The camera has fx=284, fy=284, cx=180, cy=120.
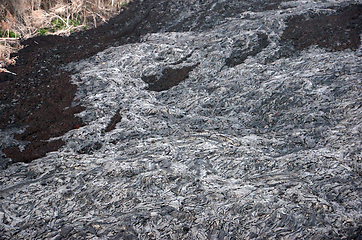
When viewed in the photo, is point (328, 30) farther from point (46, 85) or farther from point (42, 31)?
point (42, 31)

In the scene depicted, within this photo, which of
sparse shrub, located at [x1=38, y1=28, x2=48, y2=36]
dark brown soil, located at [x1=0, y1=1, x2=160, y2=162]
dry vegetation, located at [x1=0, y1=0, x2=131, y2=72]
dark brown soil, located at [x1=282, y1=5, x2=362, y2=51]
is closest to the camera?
dark brown soil, located at [x1=0, y1=1, x2=160, y2=162]

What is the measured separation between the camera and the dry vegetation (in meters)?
6.17

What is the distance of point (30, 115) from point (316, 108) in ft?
15.0

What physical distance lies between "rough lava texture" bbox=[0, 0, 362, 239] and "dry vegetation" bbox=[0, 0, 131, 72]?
0.48 metres

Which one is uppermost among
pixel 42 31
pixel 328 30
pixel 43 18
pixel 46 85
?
pixel 43 18

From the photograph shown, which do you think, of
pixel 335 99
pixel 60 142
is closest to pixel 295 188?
pixel 335 99

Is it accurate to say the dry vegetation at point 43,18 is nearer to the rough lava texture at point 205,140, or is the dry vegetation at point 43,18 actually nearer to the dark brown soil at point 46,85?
the dark brown soil at point 46,85

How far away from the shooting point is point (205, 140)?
13.4 feet

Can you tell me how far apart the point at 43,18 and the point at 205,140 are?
5203 millimetres

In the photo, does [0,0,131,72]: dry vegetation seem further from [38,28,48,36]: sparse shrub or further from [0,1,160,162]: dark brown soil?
[0,1,160,162]: dark brown soil

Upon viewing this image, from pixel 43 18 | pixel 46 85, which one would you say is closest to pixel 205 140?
pixel 46 85

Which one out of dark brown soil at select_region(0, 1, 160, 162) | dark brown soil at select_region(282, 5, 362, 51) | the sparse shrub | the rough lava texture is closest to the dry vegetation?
the sparse shrub

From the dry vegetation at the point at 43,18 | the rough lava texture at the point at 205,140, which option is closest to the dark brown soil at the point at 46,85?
the rough lava texture at the point at 205,140

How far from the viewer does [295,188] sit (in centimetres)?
337
